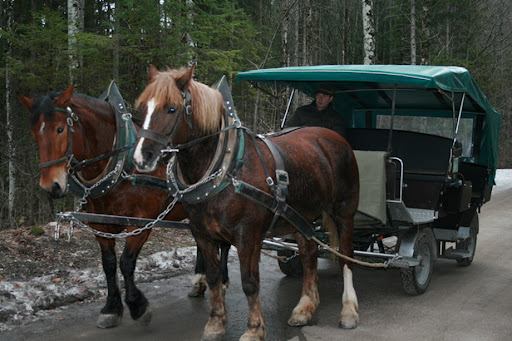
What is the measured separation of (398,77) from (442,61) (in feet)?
46.3

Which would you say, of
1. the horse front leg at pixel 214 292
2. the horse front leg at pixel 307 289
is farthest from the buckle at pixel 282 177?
the horse front leg at pixel 307 289

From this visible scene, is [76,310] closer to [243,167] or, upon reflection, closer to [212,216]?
[212,216]

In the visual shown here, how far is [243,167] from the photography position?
3785mm

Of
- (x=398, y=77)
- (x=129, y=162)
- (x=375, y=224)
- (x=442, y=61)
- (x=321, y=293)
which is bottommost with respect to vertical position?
(x=321, y=293)

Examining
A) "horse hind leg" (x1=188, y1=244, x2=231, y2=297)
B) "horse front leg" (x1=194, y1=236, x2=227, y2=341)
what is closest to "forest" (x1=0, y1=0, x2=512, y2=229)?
"horse hind leg" (x1=188, y1=244, x2=231, y2=297)

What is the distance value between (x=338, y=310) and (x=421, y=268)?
1240mm

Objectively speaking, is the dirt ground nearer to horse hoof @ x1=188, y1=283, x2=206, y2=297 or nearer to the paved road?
the paved road

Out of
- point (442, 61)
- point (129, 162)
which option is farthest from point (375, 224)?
point (442, 61)

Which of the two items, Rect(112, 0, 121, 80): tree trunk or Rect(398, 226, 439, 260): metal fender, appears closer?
Rect(398, 226, 439, 260): metal fender

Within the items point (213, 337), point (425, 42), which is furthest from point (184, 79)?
point (425, 42)

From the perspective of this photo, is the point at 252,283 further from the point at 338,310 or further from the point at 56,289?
the point at 56,289

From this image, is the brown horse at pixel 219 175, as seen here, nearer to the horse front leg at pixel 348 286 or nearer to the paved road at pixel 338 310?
the horse front leg at pixel 348 286

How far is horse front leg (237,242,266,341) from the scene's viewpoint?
3.71 metres

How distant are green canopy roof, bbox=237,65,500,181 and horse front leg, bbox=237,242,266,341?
7.58 feet
